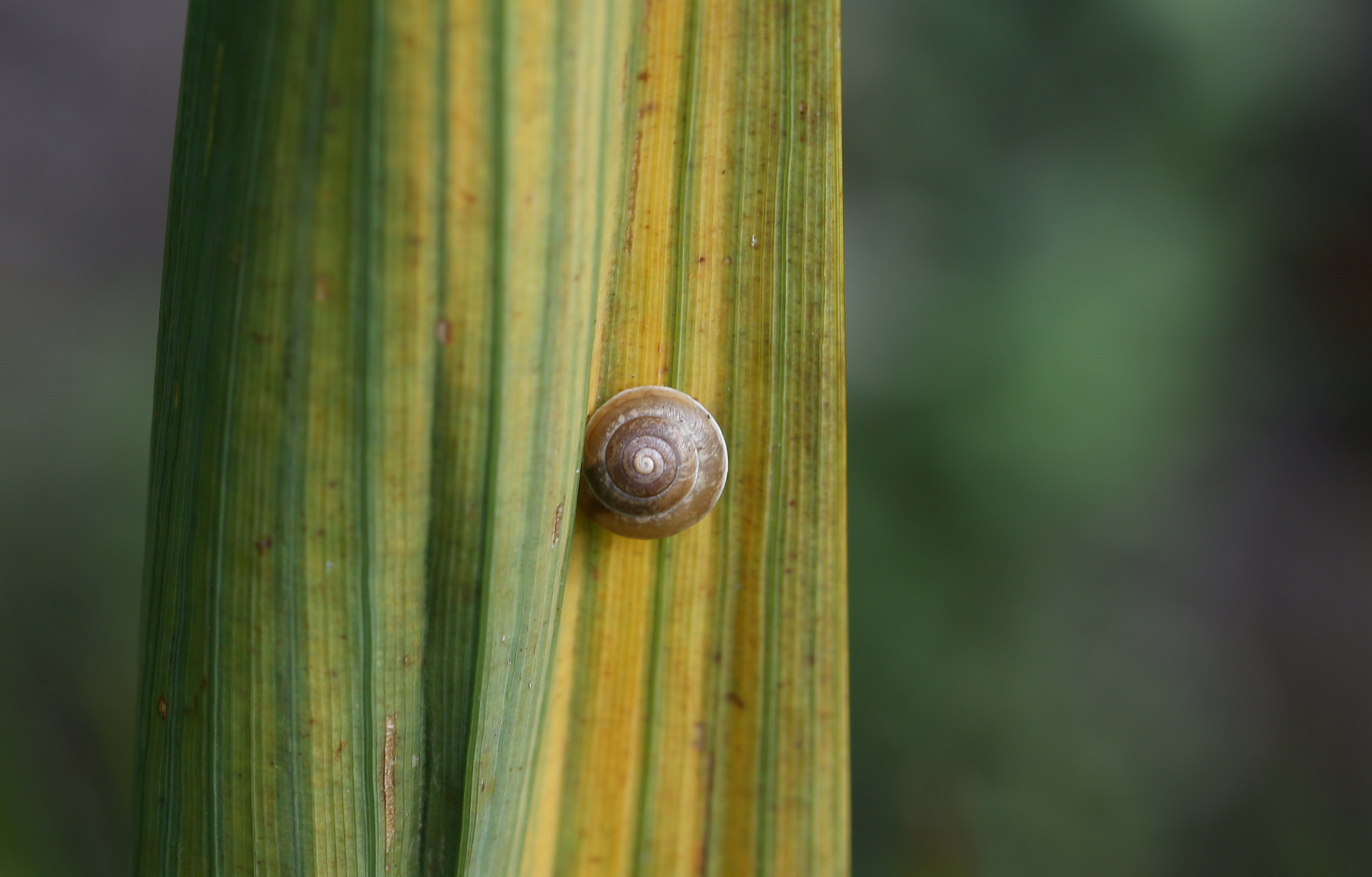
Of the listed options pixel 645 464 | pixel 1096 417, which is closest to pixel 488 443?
pixel 645 464

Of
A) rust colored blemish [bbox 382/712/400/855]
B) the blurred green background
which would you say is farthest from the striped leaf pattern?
the blurred green background

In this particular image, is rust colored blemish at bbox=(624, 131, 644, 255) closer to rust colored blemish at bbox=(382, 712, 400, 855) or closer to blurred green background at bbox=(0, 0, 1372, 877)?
rust colored blemish at bbox=(382, 712, 400, 855)

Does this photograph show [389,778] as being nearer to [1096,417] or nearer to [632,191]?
[632,191]

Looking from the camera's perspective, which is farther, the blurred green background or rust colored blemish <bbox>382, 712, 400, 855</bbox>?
the blurred green background

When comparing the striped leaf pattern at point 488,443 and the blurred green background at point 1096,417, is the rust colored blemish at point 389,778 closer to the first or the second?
the striped leaf pattern at point 488,443

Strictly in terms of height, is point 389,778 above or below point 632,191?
below

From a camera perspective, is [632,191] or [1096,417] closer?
[632,191]
